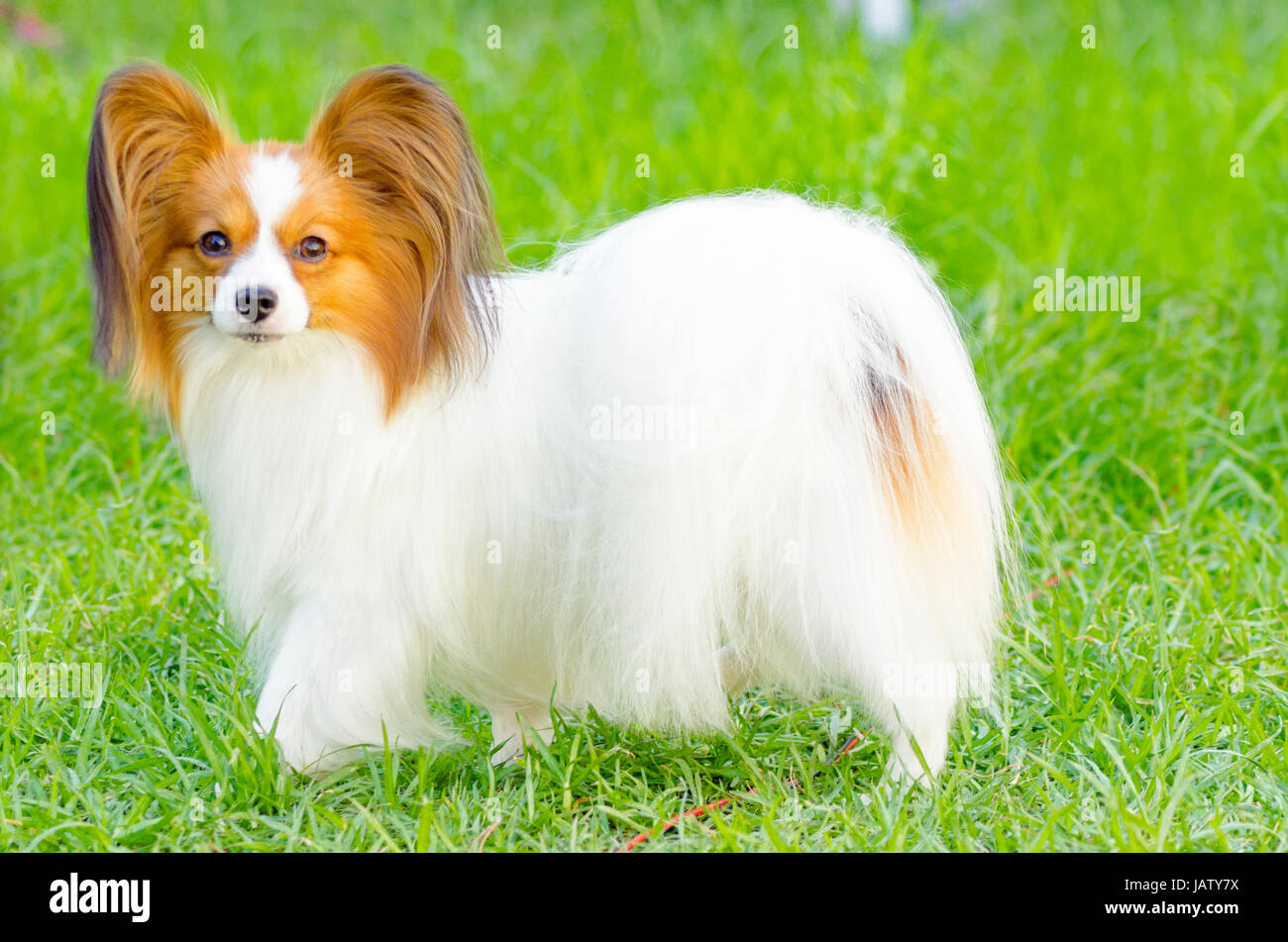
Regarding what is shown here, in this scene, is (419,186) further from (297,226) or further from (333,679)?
(333,679)

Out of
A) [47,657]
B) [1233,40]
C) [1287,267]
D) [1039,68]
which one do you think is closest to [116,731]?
[47,657]

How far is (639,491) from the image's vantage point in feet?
9.33

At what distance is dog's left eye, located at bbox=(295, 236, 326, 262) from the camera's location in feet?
9.26

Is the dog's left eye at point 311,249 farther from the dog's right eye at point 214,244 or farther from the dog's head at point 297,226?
the dog's right eye at point 214,244

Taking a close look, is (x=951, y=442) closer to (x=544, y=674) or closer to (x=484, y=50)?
(x=544, y=674)

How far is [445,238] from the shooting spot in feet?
9.59

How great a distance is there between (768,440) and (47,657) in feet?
7.23

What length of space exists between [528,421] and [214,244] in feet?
2.45

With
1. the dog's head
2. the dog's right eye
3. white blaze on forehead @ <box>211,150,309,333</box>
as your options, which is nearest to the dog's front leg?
the dog's head

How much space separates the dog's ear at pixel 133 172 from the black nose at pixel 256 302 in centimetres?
29

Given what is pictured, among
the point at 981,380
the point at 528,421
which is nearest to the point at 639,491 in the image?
the point at 528,421

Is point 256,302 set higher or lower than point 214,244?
lower

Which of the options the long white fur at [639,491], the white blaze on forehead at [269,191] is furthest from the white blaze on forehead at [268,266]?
the long white fur at [639,491]
